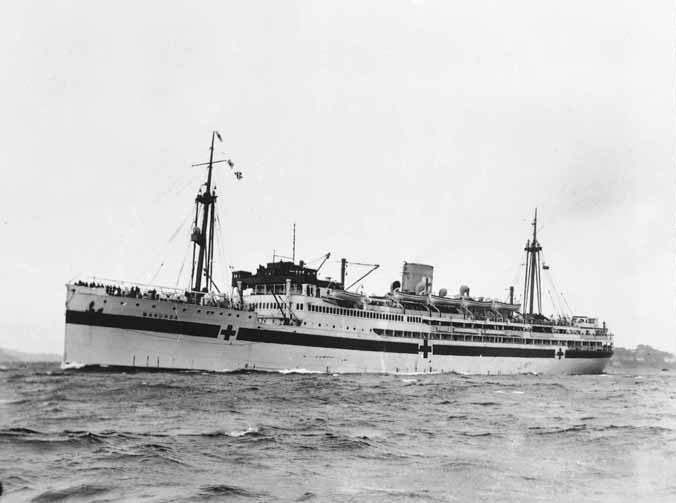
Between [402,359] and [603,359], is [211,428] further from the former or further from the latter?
[603,359]

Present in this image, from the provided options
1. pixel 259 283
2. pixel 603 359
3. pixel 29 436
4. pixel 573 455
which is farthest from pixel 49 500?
pixel 603 359

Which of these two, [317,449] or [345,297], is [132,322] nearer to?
[345,297]

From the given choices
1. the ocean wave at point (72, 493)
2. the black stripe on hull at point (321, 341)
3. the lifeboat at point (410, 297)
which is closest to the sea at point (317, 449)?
the ocean wave at point (72, 493)

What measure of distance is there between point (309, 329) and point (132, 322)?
40.5ft

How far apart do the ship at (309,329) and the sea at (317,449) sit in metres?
12.5

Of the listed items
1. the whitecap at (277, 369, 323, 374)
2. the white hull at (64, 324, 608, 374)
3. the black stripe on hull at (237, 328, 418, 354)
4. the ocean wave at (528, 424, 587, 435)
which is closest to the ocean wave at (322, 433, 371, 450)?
the ocean wave at (528, 424, 587, 435)

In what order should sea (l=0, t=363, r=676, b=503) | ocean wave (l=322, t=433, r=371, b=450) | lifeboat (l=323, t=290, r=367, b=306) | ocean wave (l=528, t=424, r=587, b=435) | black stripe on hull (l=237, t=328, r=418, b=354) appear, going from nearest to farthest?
1. sea (l=0, t=363, r=676, b=503)
2. ocean wave (l=322, t=433, r=371, b=450)
3. ocean wave (l=528, t=424, r=587, b=435)
4. black stripe on hull (l=237, t=328, r=418, b=354)
5. lifeboat (l=323, t=290, r=367, b=306)

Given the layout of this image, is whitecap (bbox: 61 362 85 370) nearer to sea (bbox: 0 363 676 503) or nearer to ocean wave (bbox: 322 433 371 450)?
sea (bbox: 0 363 676 503)

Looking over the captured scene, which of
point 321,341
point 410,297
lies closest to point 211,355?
point 321,341

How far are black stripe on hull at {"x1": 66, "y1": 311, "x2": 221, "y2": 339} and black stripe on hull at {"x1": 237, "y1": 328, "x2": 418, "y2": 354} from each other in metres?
3.53

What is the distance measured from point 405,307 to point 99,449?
140 ft

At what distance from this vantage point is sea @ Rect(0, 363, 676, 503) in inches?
445

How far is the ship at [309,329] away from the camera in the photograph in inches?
1513

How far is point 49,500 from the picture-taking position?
10.3 meters
